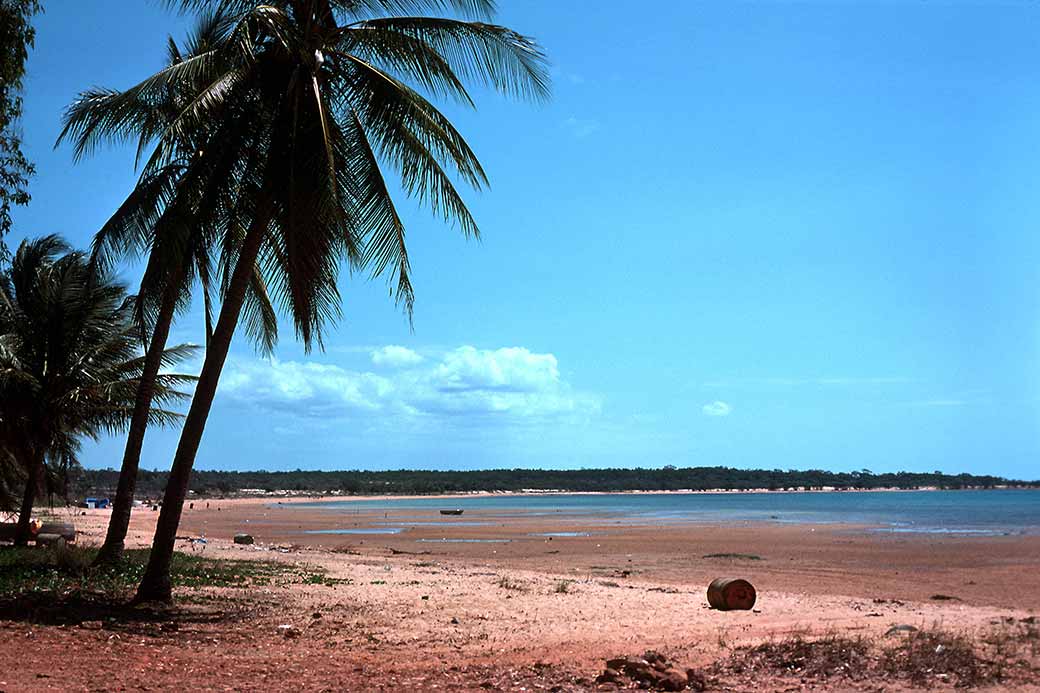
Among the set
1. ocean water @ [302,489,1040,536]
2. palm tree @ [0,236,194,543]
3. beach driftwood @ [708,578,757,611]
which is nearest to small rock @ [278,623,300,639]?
beach driftwood @ [708,578,757,611]

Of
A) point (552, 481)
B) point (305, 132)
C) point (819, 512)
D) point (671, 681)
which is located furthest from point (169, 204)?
point (552, 481)

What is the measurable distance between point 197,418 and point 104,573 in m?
4.97

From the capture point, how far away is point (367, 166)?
1205 centimetres

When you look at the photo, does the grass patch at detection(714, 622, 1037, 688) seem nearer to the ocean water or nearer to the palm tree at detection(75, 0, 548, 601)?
the palm tree at detection(75, 0, 548, 601)

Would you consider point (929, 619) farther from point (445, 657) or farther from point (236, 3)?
point (236, 3)

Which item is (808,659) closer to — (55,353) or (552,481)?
(55,353)

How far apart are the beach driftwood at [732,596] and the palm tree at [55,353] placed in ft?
38.0

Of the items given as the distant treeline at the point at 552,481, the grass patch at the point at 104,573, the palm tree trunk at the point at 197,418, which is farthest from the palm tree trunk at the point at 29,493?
the distant treeline at the point at 552,481

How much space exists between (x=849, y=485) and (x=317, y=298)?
7713 inches

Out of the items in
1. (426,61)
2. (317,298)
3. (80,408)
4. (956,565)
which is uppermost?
(426,61)

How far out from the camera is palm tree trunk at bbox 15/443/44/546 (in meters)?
18.4

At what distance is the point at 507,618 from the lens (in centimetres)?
1206

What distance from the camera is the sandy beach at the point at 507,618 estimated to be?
808 cm

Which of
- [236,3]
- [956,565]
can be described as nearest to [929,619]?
[236,3]
